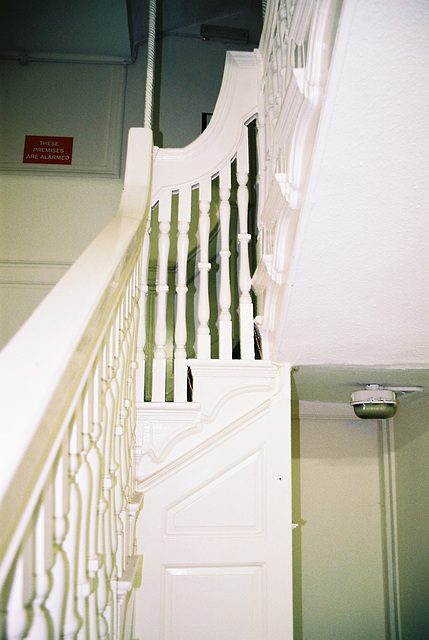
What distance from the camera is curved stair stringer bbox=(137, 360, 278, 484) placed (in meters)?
1.64

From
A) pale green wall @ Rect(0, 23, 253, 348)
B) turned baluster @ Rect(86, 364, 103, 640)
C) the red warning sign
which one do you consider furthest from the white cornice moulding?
the red warning sign

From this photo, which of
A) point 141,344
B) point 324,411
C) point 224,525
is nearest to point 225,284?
point 141,344

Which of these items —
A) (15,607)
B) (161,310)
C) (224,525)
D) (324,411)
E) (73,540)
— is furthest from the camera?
(324,411)

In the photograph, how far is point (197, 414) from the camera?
1.66 m

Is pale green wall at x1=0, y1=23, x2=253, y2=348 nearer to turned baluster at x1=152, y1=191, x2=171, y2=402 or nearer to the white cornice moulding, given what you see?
turned baluster at x1=152, y1=191, x2=171, y2=402

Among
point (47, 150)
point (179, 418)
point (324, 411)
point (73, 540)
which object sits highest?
point (47, 150)

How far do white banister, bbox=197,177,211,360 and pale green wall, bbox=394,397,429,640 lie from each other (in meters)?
1.33

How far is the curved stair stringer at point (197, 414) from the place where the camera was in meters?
1.64

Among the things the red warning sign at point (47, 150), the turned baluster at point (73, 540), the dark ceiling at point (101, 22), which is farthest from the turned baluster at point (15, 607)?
the dark ceiling at point (101, 22)

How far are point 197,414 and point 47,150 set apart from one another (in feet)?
7.62

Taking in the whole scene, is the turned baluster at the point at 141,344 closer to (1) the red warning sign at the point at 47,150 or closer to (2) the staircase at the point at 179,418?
(2) the staircase at the point at 179,418

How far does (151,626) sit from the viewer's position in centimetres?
153

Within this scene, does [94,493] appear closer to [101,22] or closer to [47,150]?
[47,150]

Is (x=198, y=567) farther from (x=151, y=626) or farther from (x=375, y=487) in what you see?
(x=375, y=487)
